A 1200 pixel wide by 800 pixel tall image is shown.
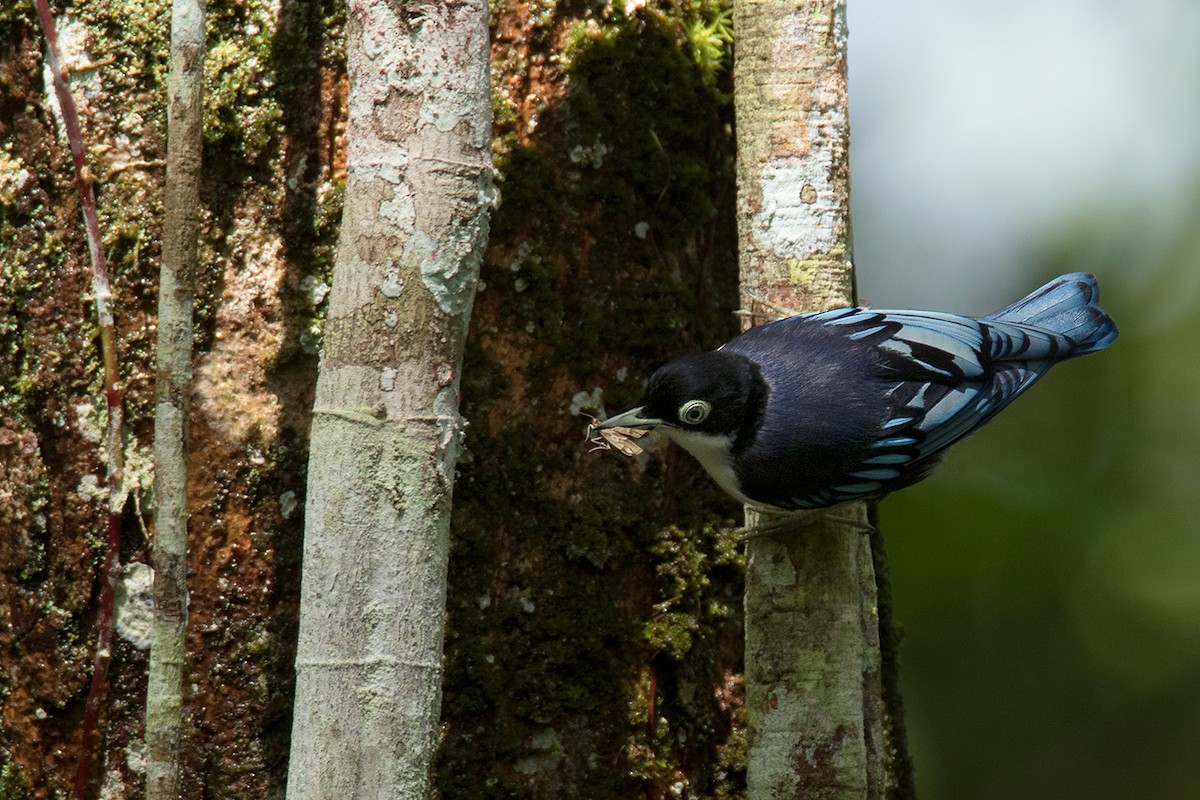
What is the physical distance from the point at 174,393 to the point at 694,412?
1.25 meters

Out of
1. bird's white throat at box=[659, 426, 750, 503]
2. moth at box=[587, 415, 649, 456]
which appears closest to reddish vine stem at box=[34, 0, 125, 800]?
moth at box=[587, 415, 649, 456]

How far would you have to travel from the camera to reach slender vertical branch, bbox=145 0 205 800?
2363 mm

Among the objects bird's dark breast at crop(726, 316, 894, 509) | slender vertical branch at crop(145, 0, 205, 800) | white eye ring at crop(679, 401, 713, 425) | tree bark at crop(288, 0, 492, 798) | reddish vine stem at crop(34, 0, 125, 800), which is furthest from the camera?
bird's dark breast at crop(726, 316, 894, 509)

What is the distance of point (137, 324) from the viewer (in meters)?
2.69

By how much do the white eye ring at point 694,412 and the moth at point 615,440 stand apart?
5.6 inches

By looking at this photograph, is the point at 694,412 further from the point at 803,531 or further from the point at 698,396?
the point at 803,531

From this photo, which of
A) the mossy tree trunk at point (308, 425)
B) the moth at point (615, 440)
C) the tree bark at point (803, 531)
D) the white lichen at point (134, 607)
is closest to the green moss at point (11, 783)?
the mossy tree trunk at point (308, 425)

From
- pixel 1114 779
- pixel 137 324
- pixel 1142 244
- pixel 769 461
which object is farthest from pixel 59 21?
pixel 1114 779

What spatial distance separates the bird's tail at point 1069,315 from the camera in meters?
3.34

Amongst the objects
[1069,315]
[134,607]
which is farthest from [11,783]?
[1069,315]

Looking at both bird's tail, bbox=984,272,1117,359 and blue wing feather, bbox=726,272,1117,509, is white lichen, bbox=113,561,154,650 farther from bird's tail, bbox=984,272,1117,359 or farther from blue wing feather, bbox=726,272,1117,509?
bird's tail, bbox=984,272,1117,359

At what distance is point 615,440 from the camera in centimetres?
293

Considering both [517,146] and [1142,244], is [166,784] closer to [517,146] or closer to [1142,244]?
[517,146]

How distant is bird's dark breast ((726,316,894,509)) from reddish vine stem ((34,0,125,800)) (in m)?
1.55
